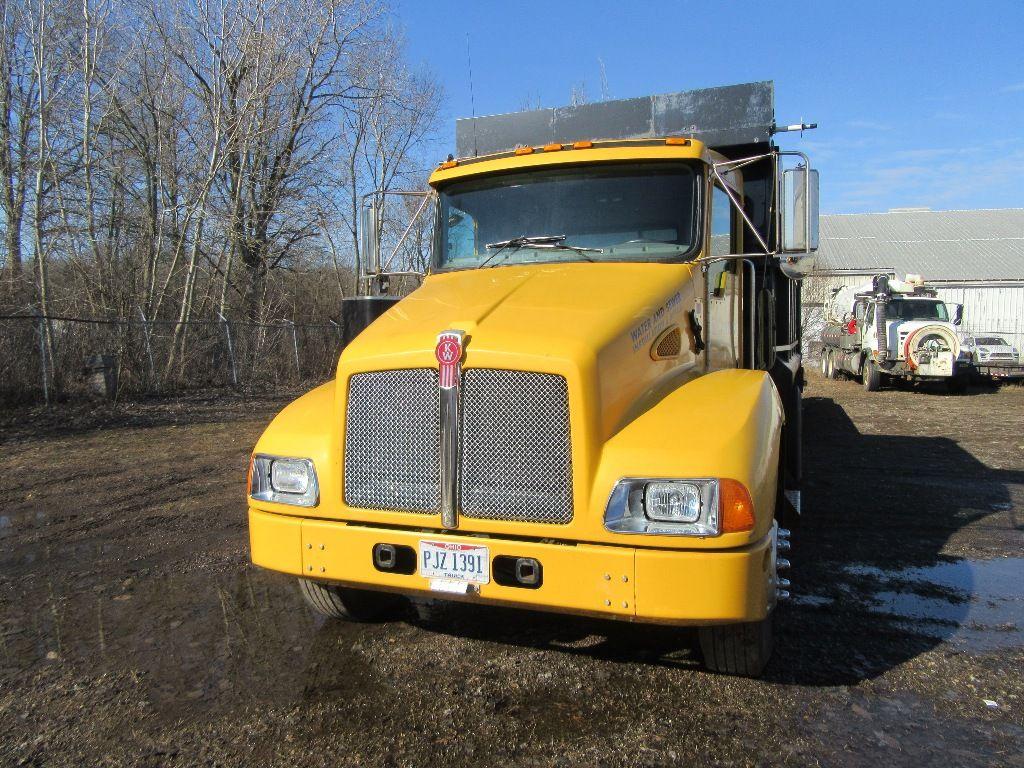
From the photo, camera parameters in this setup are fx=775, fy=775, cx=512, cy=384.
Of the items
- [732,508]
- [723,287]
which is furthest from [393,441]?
[723,287]

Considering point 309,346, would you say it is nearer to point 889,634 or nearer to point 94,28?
point 94,28

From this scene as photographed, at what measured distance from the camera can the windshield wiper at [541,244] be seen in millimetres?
4566

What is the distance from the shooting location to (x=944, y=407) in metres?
16.2

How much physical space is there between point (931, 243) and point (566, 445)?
39.4 meters

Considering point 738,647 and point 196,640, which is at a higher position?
point 738,647

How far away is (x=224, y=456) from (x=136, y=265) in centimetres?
936

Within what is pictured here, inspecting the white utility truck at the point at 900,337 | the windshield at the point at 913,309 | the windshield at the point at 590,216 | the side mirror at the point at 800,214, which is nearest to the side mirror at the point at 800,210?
the side mirror at the point at 800,214

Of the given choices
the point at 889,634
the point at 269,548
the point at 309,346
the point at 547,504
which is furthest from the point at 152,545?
the point at 309,346

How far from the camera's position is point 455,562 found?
3291 millimetres

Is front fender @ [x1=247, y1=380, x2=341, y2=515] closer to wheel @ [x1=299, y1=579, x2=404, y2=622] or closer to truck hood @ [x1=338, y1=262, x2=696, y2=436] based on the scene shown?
truck hood @ [x1=338, y1=262, x2=696, y2=436]

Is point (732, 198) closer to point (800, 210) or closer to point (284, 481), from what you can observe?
point (800, 210)

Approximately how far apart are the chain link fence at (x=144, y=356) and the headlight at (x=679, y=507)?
1193cm

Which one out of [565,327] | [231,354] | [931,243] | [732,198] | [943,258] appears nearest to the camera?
[565,327]

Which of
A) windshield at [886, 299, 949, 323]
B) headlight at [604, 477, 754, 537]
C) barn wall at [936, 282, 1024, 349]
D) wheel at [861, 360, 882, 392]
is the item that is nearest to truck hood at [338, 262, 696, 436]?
headlight at [604, 477, 754, 537]
